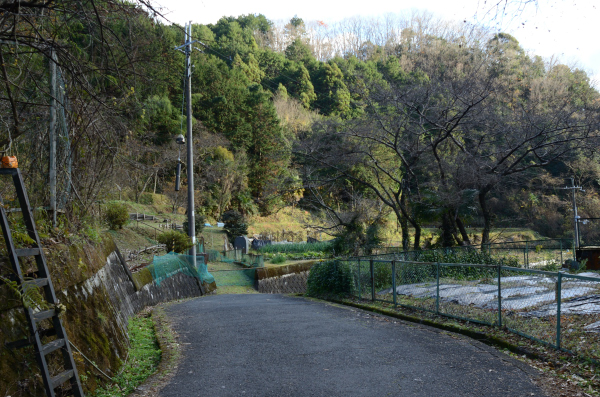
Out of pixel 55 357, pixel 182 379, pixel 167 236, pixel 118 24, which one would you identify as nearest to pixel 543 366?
pixel 182 379

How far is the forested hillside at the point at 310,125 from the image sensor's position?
18.8 feet

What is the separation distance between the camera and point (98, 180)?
7328 mm

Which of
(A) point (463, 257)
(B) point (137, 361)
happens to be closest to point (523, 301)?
(B) point (137, 361)

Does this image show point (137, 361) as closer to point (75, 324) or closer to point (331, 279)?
point (75, 324)

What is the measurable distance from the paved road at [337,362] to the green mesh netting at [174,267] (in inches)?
218

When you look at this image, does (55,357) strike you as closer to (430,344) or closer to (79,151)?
(79,151)

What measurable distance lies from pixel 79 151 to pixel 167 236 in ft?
60.3

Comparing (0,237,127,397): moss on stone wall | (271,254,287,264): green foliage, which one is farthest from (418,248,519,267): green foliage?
(271,254,287,264): green foliage

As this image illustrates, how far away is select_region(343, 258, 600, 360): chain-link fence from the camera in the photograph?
6348 mm

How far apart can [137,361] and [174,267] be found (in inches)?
398

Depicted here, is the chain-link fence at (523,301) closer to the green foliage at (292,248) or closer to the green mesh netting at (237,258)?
the green mesh netting at (237,258)

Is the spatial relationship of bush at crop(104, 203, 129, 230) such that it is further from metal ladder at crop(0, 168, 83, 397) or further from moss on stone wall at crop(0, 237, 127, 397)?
metal ladder at crop(0, 168, 83, 397)

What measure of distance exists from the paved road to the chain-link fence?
79 cm

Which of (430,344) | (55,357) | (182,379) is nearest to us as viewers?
(55,357)
